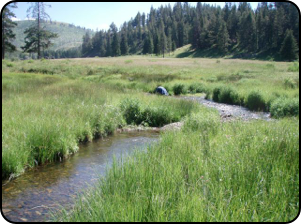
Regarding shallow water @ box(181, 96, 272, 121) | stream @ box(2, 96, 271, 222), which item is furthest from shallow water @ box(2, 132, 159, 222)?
shallow water @ box(181, 96, 272, 121)

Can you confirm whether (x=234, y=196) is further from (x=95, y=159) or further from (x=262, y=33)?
(x=262, y=33)

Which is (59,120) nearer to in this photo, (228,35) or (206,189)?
(206,189)

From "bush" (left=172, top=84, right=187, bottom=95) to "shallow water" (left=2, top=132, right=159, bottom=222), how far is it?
14.4 meters

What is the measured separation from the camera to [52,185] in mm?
5406

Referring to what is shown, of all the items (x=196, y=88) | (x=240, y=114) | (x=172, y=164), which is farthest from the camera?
(x=196, y=88)

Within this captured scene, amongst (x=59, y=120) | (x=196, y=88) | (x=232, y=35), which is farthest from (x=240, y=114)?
(x=232, y=35)

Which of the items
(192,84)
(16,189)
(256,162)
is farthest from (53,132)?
(192,84)

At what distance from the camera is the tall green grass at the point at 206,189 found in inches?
110

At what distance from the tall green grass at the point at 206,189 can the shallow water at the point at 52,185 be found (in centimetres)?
61

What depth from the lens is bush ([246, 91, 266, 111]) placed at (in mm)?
15008

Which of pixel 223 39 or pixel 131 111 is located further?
pixel 223 39

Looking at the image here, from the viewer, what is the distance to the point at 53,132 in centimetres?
689

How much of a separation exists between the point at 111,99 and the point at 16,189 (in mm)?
8358

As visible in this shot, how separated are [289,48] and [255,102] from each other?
45.3m
